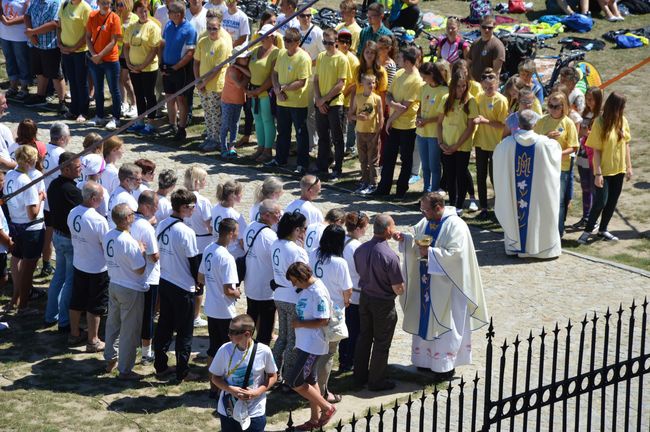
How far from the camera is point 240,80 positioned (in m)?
16.9

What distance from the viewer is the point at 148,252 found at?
11.0 metres

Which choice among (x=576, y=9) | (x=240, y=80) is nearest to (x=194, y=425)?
(x=240, y=80)

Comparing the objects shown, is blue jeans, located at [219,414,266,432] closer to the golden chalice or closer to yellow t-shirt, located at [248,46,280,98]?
the golden chalice

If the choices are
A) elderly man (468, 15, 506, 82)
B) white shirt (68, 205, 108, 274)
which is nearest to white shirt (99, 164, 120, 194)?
white shirt (68, 205, 108, 274)

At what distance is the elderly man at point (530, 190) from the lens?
13.8 meters

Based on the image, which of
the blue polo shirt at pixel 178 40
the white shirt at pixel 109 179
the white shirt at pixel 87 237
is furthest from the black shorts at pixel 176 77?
the white shirt at pixel 87 237

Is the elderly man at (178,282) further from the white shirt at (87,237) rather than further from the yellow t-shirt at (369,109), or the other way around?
the yellow t-shirt at (369,109)

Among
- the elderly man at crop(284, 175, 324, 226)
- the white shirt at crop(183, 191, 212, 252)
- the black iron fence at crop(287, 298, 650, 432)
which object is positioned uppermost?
the elderly man at crop(284, 175, 324, 226)

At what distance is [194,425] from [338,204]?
5.92 meters

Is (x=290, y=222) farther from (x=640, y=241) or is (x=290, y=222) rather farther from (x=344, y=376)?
(x=640, y=241)

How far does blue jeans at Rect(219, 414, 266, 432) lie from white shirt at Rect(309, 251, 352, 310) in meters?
1.44

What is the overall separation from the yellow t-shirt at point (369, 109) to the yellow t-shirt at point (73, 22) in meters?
4.67

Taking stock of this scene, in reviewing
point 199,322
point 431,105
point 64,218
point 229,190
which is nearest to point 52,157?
point 64,218

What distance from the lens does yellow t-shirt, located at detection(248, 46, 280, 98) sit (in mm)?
16722
